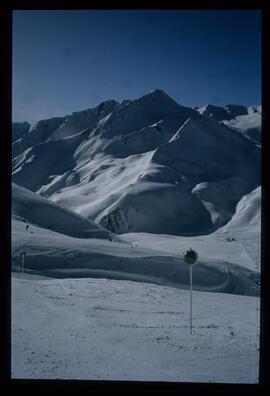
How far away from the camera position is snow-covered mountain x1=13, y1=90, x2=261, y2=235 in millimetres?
60281

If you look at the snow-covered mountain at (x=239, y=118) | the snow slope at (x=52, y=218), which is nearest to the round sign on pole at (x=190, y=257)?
the snow slope at (x=52, y=218)

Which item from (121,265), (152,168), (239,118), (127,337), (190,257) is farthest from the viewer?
(239,118)

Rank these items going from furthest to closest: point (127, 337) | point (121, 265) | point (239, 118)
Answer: point (239, 118) < point (121, 265) < point (127, 337)

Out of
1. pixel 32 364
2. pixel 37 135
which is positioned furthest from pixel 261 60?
pixel 37 135

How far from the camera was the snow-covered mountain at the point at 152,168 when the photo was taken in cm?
6028

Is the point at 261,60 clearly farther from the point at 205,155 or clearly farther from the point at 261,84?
the point at 205,155

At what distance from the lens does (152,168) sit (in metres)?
71.6

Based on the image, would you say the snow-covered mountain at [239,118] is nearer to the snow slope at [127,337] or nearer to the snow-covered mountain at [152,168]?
the snow-covered mountain at [152,168]

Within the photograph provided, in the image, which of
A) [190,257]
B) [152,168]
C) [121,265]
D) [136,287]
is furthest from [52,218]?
[152,168]

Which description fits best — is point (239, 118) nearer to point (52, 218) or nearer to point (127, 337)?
point (52, 218)

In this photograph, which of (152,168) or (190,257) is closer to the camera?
(190,257)

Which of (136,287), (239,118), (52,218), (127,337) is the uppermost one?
(239,118)

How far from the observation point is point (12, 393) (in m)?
3.27

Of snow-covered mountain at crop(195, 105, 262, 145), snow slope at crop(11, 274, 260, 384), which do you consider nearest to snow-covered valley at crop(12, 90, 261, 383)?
snow slope at crop(11, 274, 260, 384)
